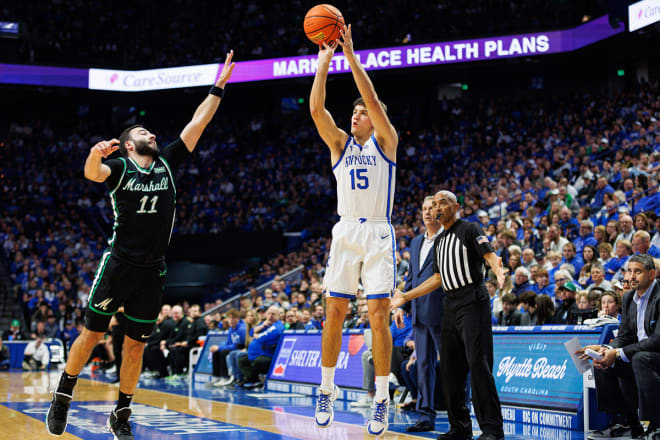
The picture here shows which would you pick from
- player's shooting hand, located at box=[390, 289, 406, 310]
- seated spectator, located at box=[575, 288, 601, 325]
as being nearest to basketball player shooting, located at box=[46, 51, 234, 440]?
player's shooting hand, located at box=[390, 289, 406, 310]

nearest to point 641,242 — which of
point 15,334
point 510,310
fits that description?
point 510,310

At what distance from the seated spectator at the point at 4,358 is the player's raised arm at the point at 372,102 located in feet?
53.7

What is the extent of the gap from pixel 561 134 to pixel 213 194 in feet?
42.7

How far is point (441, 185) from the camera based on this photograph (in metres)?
21.7

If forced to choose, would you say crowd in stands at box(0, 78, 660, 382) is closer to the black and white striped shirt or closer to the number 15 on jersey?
the black and white striped shirt

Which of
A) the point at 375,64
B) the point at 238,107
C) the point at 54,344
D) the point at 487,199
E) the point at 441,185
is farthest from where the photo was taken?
the point at 238,107

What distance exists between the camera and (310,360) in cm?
1185

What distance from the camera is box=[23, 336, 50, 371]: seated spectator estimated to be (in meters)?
19.1

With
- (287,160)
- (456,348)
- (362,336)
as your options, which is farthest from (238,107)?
(456,348)

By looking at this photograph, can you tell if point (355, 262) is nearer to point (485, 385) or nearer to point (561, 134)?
point (485, 385)

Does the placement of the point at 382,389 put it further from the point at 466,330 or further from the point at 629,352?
the point at 629,352

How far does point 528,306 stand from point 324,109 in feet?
15.7

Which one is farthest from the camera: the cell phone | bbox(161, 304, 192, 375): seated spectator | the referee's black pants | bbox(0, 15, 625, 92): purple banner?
bbox(0, 15, 625, 92): purple banner

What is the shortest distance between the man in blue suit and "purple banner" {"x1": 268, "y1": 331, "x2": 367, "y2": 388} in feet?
9.75
